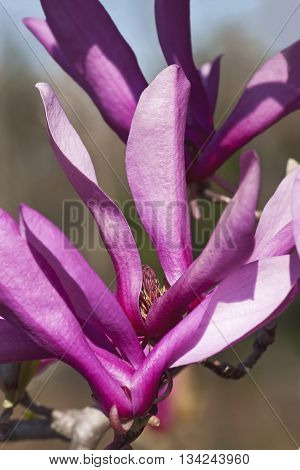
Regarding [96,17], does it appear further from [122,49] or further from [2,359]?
[2,359]

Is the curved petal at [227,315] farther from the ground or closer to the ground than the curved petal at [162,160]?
closer to the ground

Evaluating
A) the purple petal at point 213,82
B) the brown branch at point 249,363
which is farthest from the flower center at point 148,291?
the purple petal at point 213,82

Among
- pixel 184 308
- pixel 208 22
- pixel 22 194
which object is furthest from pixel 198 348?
pixel 22 194

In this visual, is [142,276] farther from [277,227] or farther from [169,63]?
[169,63]

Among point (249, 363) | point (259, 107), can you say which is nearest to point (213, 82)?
point (259, 107)

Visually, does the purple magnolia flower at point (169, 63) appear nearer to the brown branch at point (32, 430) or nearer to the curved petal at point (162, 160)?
the curved petal at point (162, 160)
